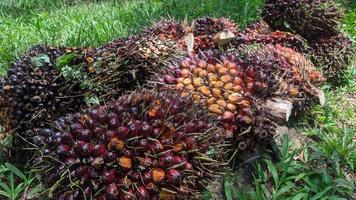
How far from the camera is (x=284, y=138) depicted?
255cm

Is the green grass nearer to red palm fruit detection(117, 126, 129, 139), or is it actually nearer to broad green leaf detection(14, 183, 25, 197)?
broad green leaf detection(14, 183, 25, 197)

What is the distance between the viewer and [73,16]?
5.28 meters

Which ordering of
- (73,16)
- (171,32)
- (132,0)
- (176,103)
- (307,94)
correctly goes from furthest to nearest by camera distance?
(132,0) < (73,16) < (171,32) < (307,94) < (176,103)

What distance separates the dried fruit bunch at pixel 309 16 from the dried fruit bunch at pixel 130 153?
192 cm

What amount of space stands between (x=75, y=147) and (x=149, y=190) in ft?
1.10

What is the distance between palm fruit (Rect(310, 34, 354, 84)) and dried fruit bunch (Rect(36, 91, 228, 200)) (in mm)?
1791

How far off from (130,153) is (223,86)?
72cm

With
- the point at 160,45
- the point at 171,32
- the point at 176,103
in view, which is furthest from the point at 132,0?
the point at 176,103

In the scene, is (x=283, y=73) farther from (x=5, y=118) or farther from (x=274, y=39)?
Result: (x=5, y=118)

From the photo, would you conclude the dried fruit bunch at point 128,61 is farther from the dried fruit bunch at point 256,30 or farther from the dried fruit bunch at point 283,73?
the dried fruit bunch at point 256,30

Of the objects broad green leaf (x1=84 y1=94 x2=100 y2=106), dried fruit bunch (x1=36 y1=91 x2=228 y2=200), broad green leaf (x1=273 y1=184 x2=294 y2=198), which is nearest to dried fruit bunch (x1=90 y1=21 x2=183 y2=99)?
broad green leaf (x1=84 y1=94 x2=100 y2=106)

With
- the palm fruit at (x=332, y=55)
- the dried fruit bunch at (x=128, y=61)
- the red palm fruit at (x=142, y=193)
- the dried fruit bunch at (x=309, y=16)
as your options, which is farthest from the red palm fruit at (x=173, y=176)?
the dried fruit bunch at (x=309, y=16)

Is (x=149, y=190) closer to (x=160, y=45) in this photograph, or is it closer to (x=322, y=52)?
(x=160, y=45)

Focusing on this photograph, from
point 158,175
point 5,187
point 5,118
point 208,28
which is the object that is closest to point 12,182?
point 5,187
